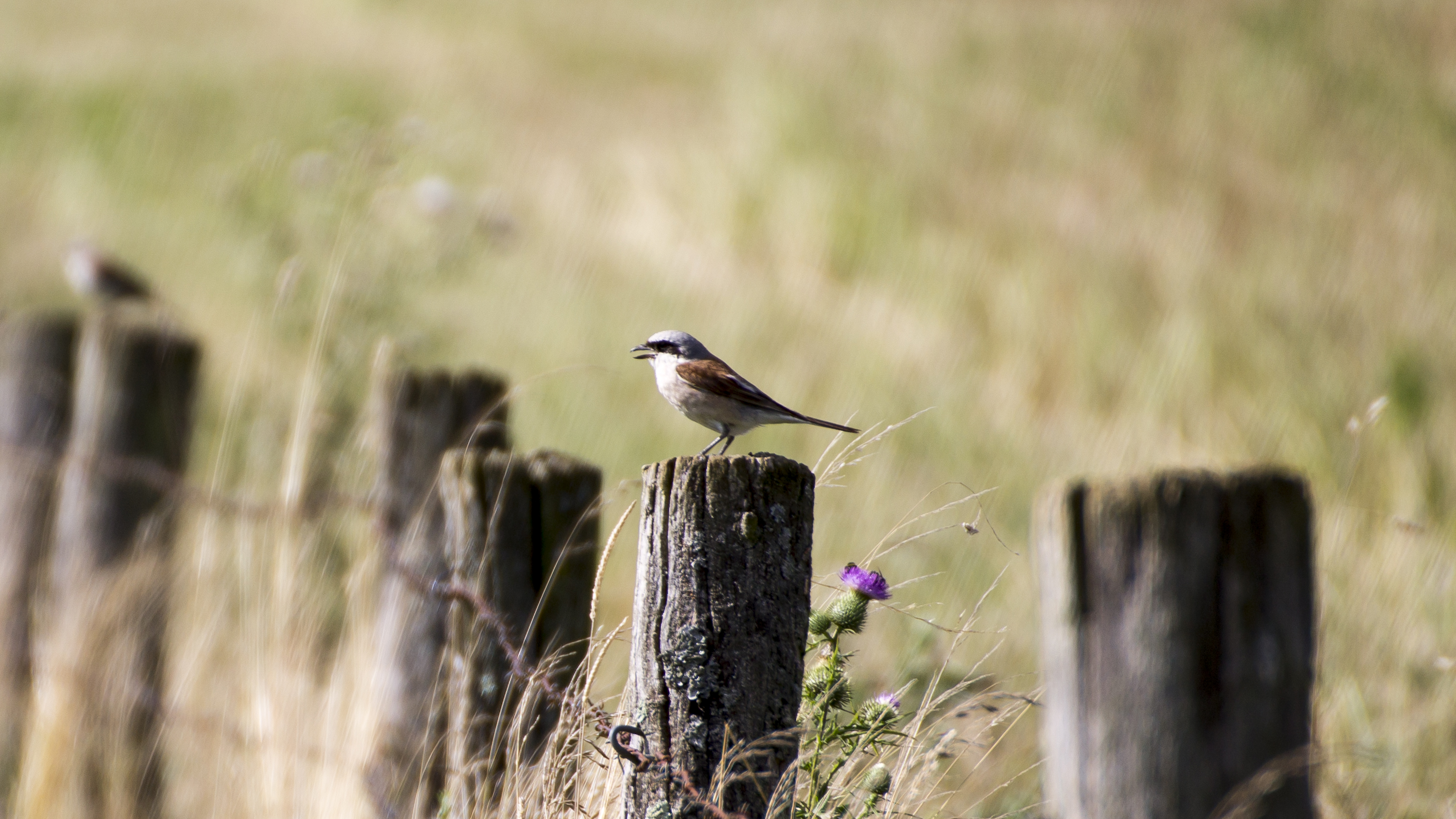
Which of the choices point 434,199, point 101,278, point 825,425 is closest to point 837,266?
point 434,199

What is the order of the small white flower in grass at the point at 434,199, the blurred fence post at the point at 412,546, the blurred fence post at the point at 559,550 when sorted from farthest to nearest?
the small white flower in grass at the point at 434,199 → the blurred fence post at the point at 412,546 → the blurred fence post at the point at 559,550

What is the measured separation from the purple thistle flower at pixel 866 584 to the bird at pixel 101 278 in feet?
22.0

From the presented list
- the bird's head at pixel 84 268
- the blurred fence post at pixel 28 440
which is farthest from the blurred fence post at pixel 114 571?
the bird's head at pixel 84 268

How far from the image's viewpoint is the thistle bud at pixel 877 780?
1.78m

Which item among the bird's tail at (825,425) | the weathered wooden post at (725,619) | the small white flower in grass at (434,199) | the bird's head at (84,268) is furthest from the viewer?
the bird's head at (84,268)

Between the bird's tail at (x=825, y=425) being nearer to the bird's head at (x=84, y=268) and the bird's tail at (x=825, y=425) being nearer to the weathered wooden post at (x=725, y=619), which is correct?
the weathered wooden post at (x=725, y=619)

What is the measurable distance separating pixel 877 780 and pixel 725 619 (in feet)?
1.46

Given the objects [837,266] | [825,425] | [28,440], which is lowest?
[825,425]

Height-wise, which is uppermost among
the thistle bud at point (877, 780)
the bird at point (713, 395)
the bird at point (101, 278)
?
the bird at point (101, 278)

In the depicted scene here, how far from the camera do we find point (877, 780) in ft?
5.86

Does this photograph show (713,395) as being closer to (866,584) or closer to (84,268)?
(866,584)

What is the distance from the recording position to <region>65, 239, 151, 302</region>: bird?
6.97 meters

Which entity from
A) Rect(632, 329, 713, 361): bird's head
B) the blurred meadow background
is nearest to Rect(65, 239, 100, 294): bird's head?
the blurred meadow background

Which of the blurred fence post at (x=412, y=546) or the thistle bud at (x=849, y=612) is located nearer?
the thistle bud at (x=849, y=612)
